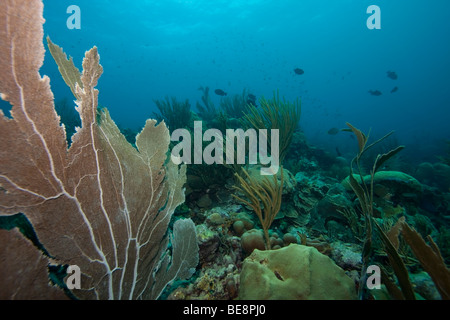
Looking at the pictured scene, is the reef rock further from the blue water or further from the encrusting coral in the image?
the blue water

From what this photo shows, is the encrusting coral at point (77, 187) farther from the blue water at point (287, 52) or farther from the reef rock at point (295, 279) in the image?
the blue water at point (287, 52)

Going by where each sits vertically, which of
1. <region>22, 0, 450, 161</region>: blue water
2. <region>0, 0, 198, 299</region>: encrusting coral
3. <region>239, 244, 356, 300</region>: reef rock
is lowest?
<region>239, 244, 356, 300</region>: reef rock

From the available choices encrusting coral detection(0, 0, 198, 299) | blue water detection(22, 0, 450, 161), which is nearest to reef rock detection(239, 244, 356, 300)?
encrusting coral detection(0, 0, 198, 299)

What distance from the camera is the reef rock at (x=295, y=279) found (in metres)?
1.62

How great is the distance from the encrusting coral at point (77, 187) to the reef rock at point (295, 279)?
29.4 inches

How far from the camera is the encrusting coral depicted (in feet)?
3.75

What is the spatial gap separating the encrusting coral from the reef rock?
Answer: 75cm

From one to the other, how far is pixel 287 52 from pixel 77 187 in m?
76.2

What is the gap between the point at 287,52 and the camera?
64.7 m

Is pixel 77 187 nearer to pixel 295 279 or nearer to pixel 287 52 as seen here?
pixel 295 279

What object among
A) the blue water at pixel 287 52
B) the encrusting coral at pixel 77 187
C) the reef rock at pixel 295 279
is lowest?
the reef rock at pixel 295 279

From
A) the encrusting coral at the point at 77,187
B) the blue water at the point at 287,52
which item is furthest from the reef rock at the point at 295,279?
the blue water at the point at 287,52

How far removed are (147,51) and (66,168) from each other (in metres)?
65.0

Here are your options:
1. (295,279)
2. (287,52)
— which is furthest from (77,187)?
(287,52)
